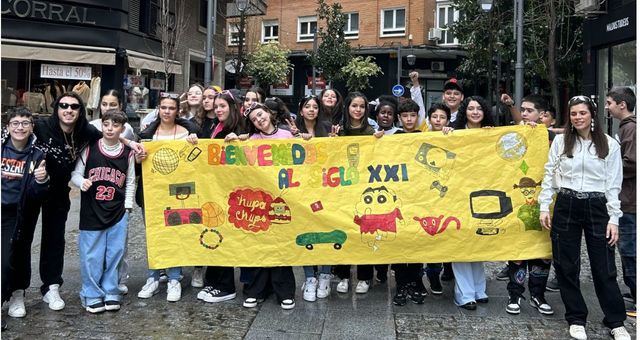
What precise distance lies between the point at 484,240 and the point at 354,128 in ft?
4.88

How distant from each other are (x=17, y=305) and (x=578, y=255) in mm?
4364

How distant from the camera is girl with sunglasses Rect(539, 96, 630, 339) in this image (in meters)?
3.98

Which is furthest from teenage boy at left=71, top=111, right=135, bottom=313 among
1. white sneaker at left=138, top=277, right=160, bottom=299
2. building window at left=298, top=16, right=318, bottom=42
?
building window at left=298, top=16, right=318, bottom=42

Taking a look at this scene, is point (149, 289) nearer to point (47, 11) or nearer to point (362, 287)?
point (362, 287)

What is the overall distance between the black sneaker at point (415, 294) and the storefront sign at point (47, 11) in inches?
522

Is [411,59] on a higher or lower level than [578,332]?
higher

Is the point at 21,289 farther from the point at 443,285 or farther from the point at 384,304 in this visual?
the point at 443,285

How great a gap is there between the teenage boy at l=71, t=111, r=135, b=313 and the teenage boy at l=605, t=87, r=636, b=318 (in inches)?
159

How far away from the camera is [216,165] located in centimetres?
482

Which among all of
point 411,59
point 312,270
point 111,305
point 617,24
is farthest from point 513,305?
point 411,59

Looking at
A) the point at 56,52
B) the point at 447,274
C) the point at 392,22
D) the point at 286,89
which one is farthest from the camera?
the point at 286,89

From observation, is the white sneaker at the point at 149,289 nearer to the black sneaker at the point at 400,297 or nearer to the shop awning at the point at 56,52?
the black sneaker at the point at 400,297

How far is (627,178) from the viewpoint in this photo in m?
4.45

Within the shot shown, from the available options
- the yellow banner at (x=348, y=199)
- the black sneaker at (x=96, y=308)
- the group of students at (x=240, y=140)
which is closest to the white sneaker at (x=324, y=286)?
the group of students at (x=240, y=140)
